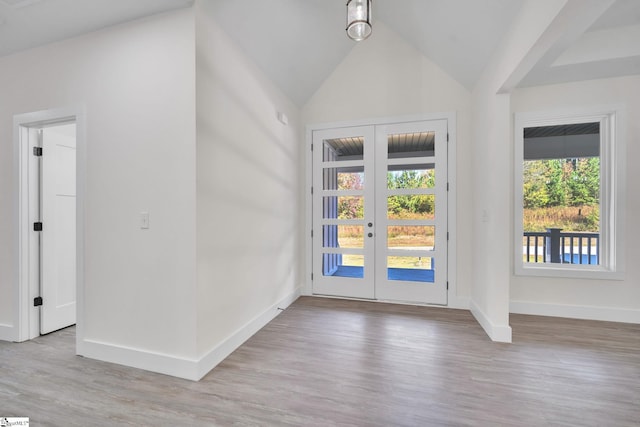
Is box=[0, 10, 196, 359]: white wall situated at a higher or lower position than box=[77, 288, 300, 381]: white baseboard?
higher

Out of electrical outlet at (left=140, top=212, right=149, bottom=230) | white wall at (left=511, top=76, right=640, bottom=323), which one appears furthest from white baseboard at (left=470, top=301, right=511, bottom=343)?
electrical outlet at (left=140, top=212, right=149, bottom=230)

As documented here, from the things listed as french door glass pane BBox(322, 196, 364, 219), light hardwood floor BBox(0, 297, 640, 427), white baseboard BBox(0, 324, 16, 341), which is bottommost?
light hardwood floor BBox(0, 297, 640, 427)

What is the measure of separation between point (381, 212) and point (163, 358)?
2.82 m

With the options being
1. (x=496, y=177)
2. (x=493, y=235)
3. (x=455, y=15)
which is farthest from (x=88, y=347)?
(x=455, y=15)

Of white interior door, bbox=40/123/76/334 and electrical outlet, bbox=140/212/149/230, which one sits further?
white interior door, bbox=40/123/76/334

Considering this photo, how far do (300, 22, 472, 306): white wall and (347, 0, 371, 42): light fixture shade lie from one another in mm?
1929

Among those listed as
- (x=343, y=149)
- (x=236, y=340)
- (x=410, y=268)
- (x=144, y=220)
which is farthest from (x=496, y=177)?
(x=144, y=220)

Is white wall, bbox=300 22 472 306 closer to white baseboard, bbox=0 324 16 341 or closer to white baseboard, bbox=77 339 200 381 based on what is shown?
white baseboard, bbox=77 339 200 381

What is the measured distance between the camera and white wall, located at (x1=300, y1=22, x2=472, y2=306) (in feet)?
11.3

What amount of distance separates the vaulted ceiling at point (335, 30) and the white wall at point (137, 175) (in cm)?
17

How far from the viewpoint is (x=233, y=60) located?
247 cm

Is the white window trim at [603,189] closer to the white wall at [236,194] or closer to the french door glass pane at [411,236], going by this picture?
the french door glass pane at [411,236]

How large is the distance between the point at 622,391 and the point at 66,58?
4910mm

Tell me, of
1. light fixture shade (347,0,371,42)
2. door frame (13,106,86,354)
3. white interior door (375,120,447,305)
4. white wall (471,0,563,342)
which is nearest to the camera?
light fixture shade (347,0,371,42)
